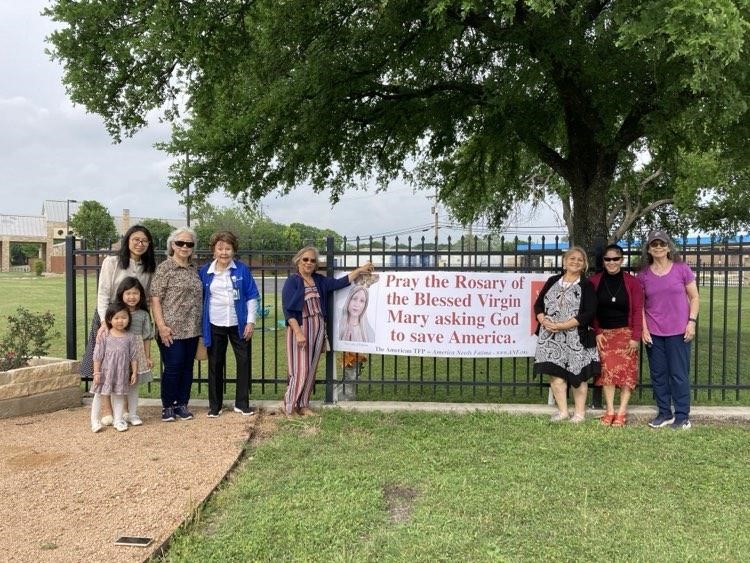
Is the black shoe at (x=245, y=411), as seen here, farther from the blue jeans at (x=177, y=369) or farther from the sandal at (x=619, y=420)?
the sandal at (x=619, y=420)

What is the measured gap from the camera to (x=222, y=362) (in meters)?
5.72

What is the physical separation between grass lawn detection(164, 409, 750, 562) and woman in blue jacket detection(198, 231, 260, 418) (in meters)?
0.87

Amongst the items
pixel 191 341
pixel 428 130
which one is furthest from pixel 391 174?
pixel 191 341

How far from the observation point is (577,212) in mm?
8852

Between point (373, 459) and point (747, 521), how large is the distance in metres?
2.43

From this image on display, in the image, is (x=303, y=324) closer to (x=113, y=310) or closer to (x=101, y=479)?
(x=113, y=310)

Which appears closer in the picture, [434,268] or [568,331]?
[568,331]

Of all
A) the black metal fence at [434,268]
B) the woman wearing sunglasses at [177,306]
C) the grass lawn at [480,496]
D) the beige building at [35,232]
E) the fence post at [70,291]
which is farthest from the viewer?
the beige building at [35,232]

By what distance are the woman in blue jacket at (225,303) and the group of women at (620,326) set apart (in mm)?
2691

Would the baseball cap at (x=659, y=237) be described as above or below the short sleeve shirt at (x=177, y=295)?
above

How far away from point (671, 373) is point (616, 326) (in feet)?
2.11

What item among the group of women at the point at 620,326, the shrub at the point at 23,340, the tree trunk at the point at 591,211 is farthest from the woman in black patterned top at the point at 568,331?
the shrub at the point at 23,340

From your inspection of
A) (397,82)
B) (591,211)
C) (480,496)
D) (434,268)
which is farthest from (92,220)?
(480,496)

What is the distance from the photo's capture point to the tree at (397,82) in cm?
588
